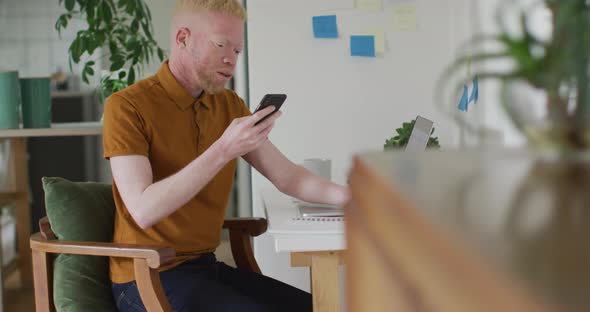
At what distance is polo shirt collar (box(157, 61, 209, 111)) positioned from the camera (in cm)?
203

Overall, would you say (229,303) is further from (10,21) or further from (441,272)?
(10,21)

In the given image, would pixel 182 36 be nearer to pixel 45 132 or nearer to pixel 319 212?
pixel 319 212

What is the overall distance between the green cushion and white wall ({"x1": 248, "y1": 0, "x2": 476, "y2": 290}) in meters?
0.92

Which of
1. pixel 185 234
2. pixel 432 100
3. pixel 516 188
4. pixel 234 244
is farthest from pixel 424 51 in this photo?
pixel 516 188

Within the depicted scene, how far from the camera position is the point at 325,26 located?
→ 2951mm

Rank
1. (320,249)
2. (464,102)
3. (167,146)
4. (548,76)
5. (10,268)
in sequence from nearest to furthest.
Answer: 1. (548,76)
2. (320,249)
3. (167,146)
4. (464,102)
5. (10,268)

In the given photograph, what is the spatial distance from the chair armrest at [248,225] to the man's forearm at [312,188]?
132 mm

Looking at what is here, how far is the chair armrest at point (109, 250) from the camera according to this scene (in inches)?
69.0

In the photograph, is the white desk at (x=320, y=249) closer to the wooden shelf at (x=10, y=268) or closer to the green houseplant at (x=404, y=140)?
the green houseplant at (x=404, y=140)

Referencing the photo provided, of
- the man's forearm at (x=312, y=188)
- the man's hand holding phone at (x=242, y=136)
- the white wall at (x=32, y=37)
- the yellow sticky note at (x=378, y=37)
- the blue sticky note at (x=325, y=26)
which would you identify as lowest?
the man's forearm at (x=312, y=188)

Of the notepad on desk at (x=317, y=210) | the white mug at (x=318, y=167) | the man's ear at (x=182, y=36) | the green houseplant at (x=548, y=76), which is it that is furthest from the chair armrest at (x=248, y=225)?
the green houseplant at (x=548, y=76)

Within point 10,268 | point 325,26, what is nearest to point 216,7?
point 325,26

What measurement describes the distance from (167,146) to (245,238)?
37 centimetres

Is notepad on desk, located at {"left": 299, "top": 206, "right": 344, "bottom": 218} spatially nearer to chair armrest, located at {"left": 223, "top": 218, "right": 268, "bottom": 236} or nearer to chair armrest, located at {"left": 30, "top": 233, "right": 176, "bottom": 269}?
chair armrest, located at {"left": 223, "top": 218, "right": 268, "bottom": 236}
